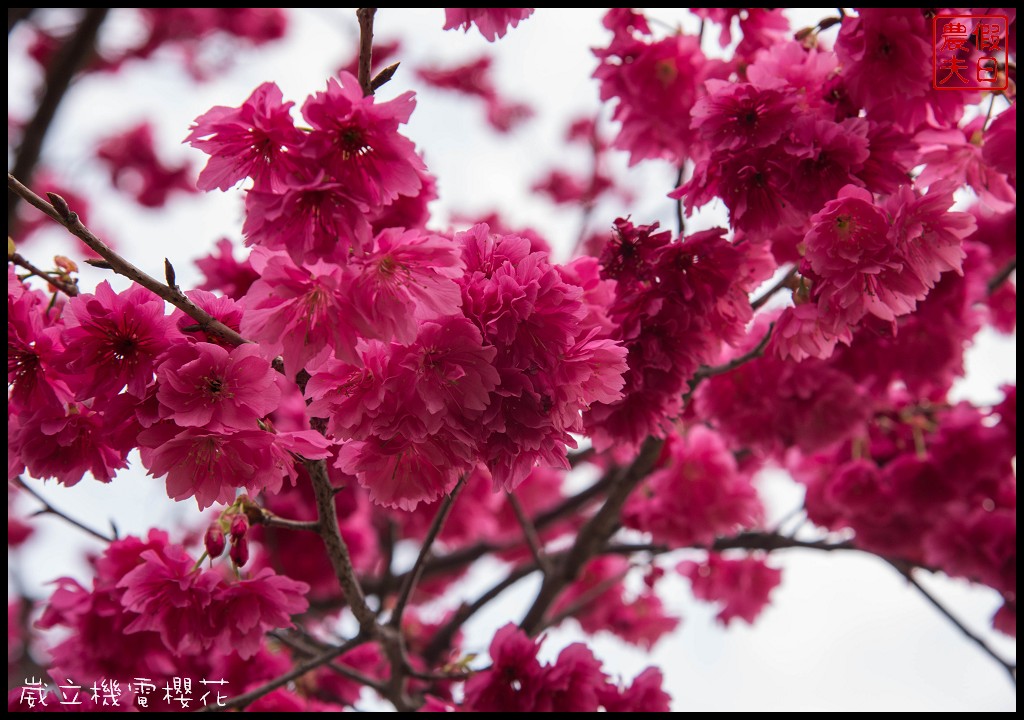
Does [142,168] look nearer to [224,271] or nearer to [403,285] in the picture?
[224,271]

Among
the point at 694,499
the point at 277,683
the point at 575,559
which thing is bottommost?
the point at 277,683

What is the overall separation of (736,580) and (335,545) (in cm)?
226

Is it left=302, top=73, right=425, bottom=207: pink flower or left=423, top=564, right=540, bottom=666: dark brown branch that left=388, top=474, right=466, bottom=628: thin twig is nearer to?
left=302, top=73, right=425, bottom=207: pink flower

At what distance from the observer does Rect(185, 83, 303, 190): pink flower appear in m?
1.18

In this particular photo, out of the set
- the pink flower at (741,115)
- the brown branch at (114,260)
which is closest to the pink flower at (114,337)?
the brown branch at (114,260)

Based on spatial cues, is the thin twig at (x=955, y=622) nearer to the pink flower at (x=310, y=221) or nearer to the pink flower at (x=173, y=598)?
the pink flower at (x=173, y=598)

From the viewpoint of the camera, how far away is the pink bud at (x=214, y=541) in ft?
5.11

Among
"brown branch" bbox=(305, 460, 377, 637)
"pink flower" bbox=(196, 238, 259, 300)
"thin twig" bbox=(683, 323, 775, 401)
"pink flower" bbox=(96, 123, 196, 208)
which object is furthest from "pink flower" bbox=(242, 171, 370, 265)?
"pink flower" bbox=(96, 123, 196, 208)

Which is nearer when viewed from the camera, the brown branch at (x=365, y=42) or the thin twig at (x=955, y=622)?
the brown branch at (x=365, y=42)

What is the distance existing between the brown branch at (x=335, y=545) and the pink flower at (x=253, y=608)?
10cm

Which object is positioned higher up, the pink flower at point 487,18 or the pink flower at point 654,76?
the pink flower at point 654,76

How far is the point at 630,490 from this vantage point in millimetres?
2580

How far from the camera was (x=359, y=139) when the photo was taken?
1191 mm

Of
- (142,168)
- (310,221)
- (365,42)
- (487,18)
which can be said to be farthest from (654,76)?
(142,168)
